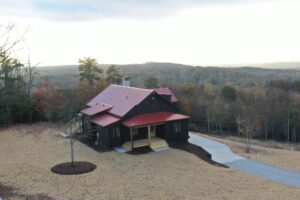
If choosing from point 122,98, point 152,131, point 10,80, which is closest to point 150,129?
point 152,131

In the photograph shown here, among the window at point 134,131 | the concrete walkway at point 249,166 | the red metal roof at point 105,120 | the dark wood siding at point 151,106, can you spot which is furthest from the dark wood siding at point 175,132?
the red metal roof at point 105,120

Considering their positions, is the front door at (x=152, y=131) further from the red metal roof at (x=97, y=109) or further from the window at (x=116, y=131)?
the red metal roof at (x=97, y=109)

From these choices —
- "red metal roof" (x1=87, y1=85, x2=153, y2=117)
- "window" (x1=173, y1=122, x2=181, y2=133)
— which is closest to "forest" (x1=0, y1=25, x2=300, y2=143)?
"red metal roof" (x1=87, y1=85, x2=153, y2=117)

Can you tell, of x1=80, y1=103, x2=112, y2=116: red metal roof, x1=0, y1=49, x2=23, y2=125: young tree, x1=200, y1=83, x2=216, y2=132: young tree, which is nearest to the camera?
x1=80, y1=103, x2=112, y2=116: red metal roof

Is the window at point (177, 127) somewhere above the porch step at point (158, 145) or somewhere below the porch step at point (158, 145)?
above

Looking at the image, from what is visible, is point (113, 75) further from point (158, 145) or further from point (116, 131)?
point (158, 145)

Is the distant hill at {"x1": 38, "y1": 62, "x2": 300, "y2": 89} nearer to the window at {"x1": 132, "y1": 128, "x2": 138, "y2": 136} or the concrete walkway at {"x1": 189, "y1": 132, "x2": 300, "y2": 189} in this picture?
the window at {"x1": 132, "y1": 128, "x2": 138, "y2": 136}
